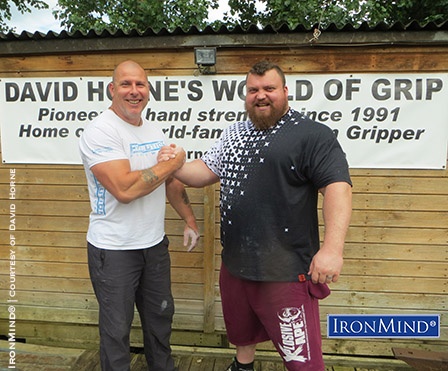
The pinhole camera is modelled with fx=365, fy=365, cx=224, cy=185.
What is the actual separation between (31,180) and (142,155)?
5.58 feet

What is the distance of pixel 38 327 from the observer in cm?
348

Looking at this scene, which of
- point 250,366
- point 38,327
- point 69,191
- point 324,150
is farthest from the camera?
point 38,327

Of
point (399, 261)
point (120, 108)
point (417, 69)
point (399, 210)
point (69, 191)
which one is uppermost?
point (417, 69)

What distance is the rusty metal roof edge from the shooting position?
270 centimetres

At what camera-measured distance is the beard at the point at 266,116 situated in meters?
1.87

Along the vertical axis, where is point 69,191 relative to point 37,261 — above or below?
above

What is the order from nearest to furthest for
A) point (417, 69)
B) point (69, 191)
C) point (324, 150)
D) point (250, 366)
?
point (324, 150) < point (250, 366) < point (417, 69) < point (69, 191)

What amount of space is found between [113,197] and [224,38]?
1.57 meters

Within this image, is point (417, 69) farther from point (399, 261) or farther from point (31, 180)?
point (31, 180)

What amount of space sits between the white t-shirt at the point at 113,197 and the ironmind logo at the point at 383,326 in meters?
1.93

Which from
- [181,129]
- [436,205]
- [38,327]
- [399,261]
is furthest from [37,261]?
[436,205]

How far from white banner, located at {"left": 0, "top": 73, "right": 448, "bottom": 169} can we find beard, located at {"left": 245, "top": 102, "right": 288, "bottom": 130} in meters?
1.03

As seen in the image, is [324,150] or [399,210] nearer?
[324,150]

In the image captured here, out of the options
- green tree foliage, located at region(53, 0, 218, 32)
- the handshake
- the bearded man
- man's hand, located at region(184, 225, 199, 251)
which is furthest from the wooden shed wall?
green tree foliage, located at region(53, 0, 218, 32)
